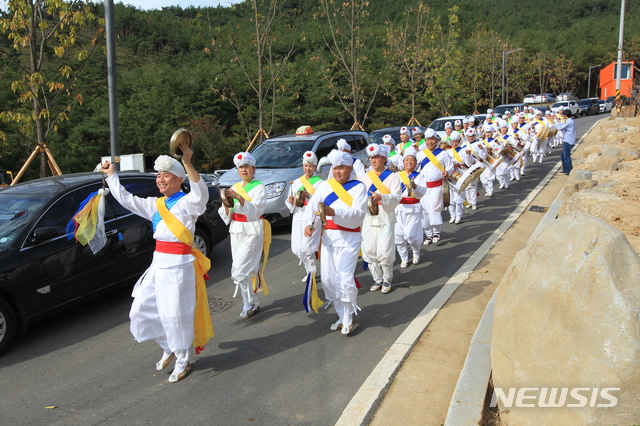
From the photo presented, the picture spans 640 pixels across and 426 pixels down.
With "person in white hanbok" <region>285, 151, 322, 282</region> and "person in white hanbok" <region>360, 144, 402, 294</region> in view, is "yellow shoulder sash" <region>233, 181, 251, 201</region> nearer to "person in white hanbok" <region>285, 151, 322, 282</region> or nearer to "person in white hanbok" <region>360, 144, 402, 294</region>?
"person in white hanbok" <region>285, 151, 322, 282</region>

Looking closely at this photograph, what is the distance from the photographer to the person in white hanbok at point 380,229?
6.89 metres

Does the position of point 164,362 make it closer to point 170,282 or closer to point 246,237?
point 170,282

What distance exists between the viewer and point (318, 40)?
41.0 metres

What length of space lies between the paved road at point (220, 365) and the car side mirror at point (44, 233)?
107 cm

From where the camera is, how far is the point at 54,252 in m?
5.91

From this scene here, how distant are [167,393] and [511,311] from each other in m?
2.87

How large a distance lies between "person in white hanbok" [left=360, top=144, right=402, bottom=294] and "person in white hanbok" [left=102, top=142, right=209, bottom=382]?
2.69 metres

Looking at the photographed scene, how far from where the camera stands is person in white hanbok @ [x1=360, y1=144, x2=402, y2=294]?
6.89 m

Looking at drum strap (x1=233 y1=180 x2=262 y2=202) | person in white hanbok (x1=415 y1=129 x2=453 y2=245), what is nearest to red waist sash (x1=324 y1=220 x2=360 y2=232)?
drum strap (x1=233 y1=180 x2=262 y2=202)

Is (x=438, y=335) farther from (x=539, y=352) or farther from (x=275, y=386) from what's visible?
(x=539, y=352)

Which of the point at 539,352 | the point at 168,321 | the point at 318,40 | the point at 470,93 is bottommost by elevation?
the point at 168,321

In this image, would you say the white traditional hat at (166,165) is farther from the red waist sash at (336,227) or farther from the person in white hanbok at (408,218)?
the person in white hanbok at (408,218)

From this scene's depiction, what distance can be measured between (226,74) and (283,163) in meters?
16.1

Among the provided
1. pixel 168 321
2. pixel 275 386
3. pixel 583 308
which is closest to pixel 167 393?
pixel 168 321
